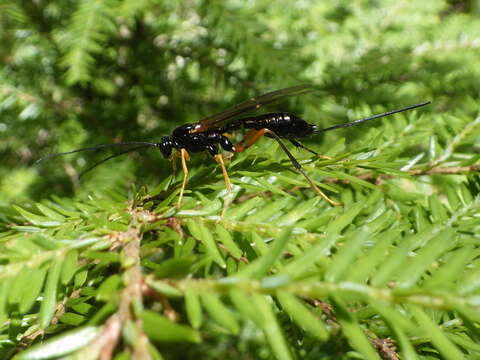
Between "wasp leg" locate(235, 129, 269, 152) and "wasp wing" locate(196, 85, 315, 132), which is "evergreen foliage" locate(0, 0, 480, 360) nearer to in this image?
"wasp leg" locate(235, 129, 269, 152)

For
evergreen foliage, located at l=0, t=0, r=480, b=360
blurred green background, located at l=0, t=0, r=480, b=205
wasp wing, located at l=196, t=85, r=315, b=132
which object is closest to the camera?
evergreen foliage, located at l=0, t=0, r=480, b=360

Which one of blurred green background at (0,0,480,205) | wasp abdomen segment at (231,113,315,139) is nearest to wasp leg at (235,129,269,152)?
wasp abdomen segment at (231,113,315,139)

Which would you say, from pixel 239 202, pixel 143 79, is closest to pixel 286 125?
pixel 239 202

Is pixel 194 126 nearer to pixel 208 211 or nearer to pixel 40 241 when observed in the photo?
pixel 208 211

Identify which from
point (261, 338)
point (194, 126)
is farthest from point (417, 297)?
point (261, 338)

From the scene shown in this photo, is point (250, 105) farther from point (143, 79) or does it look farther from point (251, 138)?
point (143, 79)
